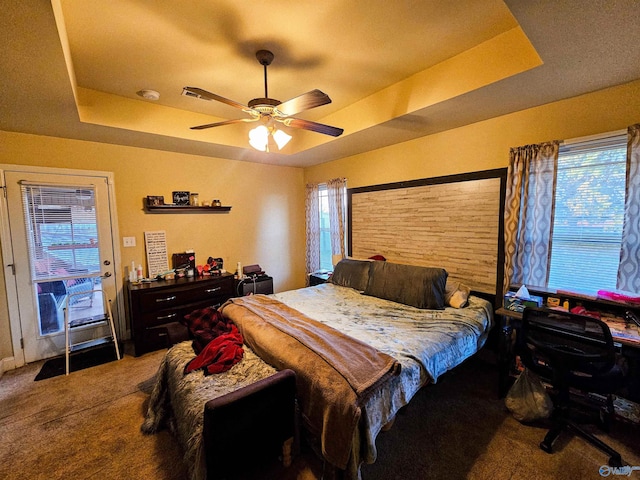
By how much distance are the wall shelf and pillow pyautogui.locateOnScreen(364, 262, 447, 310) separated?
8.11 feet

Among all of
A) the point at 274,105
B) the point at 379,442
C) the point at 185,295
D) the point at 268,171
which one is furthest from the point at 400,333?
the point at 268,171

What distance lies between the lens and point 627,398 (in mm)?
1947

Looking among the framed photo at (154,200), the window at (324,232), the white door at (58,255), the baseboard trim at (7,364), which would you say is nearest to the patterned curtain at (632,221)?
the window at (324,232)

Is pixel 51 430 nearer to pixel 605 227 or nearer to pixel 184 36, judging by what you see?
pixel 184 36

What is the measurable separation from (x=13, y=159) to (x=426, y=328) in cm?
439

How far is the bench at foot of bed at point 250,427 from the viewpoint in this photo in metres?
1.33

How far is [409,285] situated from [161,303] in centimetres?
286

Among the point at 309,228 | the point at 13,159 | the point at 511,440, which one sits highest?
the point at 13,159

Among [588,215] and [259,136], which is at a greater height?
[259,136]

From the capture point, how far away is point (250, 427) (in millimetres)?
1434

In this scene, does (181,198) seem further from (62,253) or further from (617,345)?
(617,345)

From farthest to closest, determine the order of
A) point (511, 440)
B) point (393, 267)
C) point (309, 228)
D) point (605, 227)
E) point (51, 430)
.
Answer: point (309, 228)
point (393, 267)
point (605, 227)
point (51, 430)
point (511, 440)

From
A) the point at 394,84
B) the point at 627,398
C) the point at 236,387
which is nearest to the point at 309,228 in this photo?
the point at 394,84

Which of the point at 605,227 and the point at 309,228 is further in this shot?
the point at 309,228
